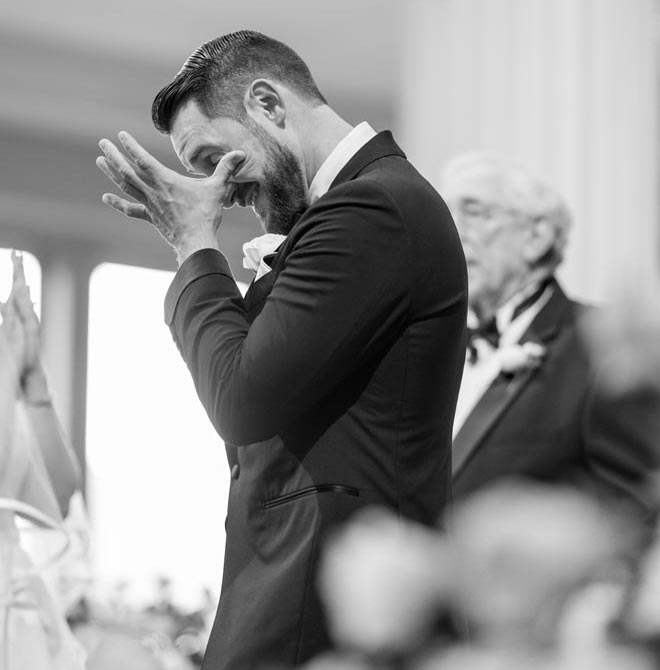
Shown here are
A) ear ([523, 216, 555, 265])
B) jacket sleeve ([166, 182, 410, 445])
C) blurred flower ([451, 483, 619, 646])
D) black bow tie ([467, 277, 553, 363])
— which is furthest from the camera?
ear ([523, 216, 555, 265])

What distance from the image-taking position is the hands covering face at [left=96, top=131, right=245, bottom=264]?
1415mm

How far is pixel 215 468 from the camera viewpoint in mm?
7699

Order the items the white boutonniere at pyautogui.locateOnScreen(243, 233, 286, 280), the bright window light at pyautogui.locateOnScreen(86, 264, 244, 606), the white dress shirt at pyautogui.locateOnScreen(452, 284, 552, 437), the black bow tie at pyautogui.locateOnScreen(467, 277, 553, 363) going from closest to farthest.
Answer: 1. the white boutonniere at pyautogui.locateOnScreen(243, 233, 286, 280)
2. the white dress shirt at pyautogui.locateOnScreen(452, 284, 552, 437)
3. the black bow tie at pyautogui.locateOnScreen(467, 277, 553, 363)
4. the bright window light at pyautogui.locateOnScreen(86, 264, 244, 606)

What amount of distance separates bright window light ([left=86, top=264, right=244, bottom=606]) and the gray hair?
4.26 m

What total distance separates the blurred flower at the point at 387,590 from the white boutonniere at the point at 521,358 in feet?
7.87

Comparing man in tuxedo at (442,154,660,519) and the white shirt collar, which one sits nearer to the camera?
the white shirt collar

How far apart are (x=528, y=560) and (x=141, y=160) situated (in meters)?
1.05

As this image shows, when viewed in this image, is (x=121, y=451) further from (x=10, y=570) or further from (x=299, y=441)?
(x=299, y=441)

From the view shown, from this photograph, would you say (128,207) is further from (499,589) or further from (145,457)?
(145,457)

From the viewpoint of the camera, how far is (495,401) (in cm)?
283

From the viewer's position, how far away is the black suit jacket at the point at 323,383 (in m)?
1.29

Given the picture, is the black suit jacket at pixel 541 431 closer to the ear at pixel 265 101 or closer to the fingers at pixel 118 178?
the ear at pixel 265 101

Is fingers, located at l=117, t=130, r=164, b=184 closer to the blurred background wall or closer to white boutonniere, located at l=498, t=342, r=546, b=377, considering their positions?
white boutonniere, located at l=498, t=342, r=546, b=377

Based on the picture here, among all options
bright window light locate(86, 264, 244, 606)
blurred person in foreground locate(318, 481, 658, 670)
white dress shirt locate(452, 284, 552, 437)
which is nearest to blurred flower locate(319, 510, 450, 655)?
blurred person in foreground locate(318, 481, 658, 670)
